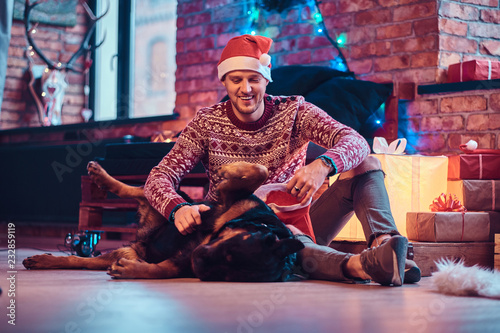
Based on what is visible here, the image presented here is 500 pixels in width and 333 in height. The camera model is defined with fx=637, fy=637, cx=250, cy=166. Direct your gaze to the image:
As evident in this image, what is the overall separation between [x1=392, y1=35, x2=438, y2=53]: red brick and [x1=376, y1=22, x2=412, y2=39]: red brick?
0.13 feet

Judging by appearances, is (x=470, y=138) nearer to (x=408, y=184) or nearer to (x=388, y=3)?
(x=408, y=184)

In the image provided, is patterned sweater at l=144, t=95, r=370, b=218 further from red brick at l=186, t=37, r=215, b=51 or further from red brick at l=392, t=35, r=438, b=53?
red brick at l=186, t=37, r=215, b=51

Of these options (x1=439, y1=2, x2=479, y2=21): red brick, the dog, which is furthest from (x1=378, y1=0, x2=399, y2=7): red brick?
the dog

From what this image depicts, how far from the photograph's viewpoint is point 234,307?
145 cm

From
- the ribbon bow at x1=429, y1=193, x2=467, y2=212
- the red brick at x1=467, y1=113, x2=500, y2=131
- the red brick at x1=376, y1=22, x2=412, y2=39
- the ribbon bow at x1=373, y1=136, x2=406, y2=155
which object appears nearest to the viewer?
the ribbon bow at x1=429, y1=193, x2=467, y2=212

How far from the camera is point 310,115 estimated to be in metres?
2.28

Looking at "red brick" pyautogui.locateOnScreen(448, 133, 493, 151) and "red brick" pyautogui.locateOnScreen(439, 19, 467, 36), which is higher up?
"red brick" pyautogui.locateOnScreen(439, 19, 467, 36)

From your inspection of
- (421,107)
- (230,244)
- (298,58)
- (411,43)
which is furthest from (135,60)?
(230,244)

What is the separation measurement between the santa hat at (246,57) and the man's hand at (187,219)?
0.58m

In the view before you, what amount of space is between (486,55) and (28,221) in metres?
4.07

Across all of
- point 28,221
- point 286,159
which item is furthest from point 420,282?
point 28,221

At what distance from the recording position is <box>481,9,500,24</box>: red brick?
140 inches

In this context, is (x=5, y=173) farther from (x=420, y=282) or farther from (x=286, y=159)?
(x=420, y=282)

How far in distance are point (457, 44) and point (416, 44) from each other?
220 millimetres
